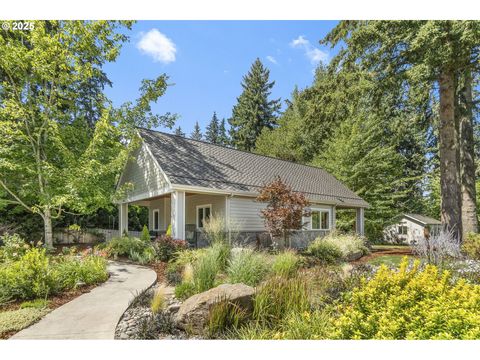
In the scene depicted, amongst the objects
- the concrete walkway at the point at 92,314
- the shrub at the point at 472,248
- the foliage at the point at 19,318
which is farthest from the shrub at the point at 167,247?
the shrub at the point at 472,248

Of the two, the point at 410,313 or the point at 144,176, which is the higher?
the point at 144,176

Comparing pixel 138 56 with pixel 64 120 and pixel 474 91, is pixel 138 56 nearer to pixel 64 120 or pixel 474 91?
pixel 64 120

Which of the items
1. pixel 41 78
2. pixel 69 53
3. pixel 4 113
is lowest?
pixel 4 113

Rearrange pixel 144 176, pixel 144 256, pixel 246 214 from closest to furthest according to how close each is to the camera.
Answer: pixel 144 256 < pixel 246 214 < pixel 144 176

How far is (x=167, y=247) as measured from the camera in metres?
9.17

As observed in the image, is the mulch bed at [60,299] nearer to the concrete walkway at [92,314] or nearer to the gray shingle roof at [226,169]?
the concrete walkway at [92,314]

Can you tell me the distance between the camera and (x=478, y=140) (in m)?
23.2

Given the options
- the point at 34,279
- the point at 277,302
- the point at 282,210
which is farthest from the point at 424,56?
the point at 34,279

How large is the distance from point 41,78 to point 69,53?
1.19 metres

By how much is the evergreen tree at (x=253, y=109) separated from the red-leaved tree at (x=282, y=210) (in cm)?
339

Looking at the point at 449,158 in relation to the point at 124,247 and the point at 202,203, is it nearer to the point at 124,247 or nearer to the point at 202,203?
the point at 202,203

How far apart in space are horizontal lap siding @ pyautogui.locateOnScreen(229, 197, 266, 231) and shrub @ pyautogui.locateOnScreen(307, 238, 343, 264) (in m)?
2.29

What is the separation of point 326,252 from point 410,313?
21.9 feet
